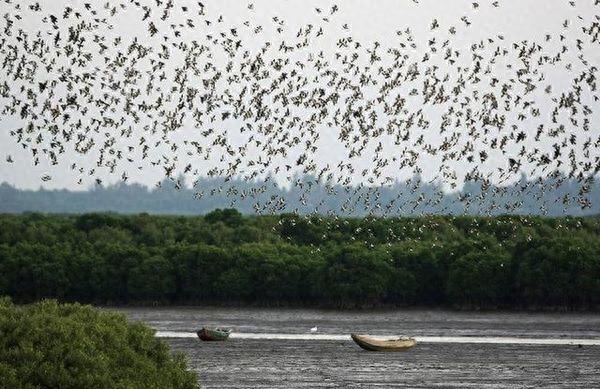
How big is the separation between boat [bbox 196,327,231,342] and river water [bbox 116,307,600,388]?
0.73 ft

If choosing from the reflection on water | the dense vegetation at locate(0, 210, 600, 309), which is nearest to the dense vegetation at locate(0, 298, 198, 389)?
the reflection on water

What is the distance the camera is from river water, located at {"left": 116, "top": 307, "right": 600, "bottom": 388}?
17.2m

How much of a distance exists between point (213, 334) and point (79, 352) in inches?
443

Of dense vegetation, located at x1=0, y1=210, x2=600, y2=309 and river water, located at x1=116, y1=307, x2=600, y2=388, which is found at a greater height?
dense vegetation, located at x1=0, y1=210, x2=600, y2=309

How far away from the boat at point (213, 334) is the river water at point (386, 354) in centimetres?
22

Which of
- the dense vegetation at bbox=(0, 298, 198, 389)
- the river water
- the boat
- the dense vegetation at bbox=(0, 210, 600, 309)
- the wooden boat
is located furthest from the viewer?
the dense vegetation at bbox=(0, 210, 600, 309)

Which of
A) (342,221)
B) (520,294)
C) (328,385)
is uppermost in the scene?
(342,221)

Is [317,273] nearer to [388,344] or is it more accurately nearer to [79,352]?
[388,344]

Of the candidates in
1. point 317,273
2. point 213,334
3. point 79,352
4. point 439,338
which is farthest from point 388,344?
point 79,352

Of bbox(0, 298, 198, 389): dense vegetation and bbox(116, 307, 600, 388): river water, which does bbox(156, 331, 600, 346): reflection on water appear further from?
bbox(0, 298, 198, 389): dense vegetation

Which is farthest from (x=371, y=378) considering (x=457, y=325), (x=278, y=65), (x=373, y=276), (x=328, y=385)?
(x=373, y=276)

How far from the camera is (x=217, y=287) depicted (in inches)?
1061

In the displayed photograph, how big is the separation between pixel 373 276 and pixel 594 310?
5895mm

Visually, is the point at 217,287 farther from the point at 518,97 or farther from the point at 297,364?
the point at 518,97
